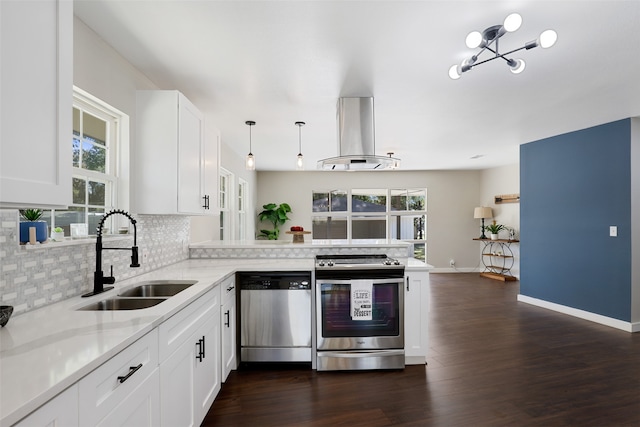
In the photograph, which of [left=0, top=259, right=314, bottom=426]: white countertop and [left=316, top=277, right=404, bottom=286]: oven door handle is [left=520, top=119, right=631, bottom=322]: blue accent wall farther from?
[left=0, top=259, right=314, bottom=426]: white countertop

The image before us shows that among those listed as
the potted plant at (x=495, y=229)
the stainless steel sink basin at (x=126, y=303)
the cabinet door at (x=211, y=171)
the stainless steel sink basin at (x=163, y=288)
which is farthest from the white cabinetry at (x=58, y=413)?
the potted plant at (x=495, y=229)

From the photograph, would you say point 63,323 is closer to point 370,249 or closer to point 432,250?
point 370,249

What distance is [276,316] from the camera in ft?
9.48

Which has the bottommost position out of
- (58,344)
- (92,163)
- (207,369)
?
(207,369)

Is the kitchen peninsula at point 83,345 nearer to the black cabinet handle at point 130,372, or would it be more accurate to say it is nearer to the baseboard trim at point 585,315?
the black cabinet handle at point 130,372

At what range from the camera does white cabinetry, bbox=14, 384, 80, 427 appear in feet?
2.67

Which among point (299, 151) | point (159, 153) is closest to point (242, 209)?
point (299, 151)

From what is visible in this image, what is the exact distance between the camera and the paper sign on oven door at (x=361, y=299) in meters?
2.82

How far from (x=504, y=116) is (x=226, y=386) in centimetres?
400

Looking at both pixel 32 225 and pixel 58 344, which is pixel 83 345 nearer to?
pixel 58 344

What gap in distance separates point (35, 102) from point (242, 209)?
541cm

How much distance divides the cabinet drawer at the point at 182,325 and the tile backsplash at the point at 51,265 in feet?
2.15

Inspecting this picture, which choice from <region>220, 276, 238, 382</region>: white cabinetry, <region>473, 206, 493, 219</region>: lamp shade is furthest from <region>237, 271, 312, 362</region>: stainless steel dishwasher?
<region>473, 206, 493, 219</region>: lamp shade

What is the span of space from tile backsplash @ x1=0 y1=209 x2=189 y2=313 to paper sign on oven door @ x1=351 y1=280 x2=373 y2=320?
1702 millimetres
